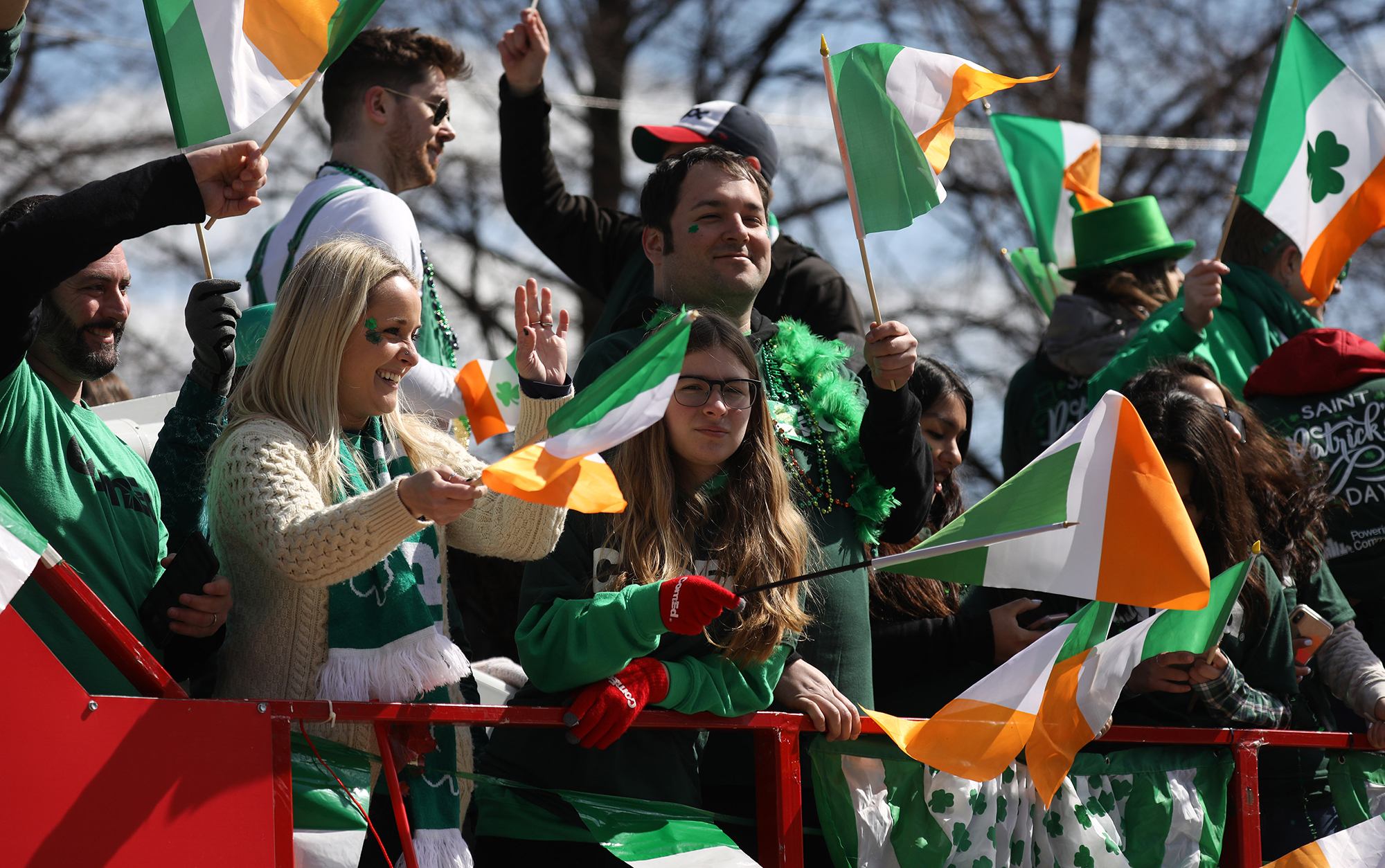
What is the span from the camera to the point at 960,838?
3361 millimetres

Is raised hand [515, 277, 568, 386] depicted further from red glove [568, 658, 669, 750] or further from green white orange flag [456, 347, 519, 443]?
red glove [568, 658, 669, 750]

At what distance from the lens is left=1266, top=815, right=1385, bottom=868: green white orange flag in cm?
370

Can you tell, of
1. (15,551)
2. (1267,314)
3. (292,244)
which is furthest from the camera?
(1267,314)

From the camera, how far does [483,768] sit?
10.6ft

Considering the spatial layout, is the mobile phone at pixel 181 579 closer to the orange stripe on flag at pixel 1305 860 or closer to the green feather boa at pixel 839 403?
the green feather boa at pixel 839 403

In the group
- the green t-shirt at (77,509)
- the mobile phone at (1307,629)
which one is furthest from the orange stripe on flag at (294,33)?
the mobile phone at (1307,629)

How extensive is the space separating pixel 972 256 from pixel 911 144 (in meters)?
10.8

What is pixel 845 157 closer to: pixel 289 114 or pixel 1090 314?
pixel 289 114

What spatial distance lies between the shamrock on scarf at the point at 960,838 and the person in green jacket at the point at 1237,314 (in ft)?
5.94

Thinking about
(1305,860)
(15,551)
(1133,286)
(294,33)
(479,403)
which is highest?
(294,33)

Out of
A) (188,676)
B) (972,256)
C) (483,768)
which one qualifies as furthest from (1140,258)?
(972,256)

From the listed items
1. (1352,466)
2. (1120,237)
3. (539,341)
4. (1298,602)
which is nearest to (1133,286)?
(1120,237)

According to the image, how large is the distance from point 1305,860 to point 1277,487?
1.06 meters

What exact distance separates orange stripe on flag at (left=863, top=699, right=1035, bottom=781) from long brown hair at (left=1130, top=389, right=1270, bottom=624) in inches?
39.9
